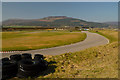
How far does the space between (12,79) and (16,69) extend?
103cm

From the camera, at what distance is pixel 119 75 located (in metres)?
7.85

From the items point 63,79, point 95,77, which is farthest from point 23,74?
point 95,77

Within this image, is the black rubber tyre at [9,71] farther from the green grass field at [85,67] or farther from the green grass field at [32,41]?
the green grass field at [32,41]

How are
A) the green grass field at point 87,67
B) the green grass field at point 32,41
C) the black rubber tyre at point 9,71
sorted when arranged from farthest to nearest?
the green grass field at point 32,41 → the black rubber tyre at point 9,71 → the green grass field at point 87,67

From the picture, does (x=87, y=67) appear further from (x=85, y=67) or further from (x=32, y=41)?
(x=32, y=41)

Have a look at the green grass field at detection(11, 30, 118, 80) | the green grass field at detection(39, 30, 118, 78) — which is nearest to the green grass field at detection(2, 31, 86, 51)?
the green grass field at detection(11, 30, 118, 80)

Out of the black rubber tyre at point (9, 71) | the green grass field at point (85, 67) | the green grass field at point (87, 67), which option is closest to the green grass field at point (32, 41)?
the green grass field at point (85, 67)

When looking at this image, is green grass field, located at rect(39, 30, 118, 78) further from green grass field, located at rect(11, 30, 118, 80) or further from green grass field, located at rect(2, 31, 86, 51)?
green grass field, located at rect(2, 31, 86, 51)

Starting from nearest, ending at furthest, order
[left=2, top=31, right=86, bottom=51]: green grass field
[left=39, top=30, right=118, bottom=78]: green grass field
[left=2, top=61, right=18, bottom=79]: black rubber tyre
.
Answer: [left=39, top=30, right=118, bottom=78]: green grass field, [left=2, top=61, right=18, bottom=79]: black rubber tyre, [left=2, top=31, right=86, bottom=51]: green grass field

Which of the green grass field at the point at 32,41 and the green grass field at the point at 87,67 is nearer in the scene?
the green grass field at the point at 87,67

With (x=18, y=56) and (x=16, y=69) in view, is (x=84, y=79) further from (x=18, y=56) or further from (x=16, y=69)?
(x=18, y=56)

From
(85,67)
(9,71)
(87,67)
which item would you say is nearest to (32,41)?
(9,71)

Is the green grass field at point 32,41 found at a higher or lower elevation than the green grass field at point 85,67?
higher

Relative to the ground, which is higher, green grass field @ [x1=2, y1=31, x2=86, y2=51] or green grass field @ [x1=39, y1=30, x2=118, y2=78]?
green grass field @ [x1=2, y1=31, x2=86, y2=51]
